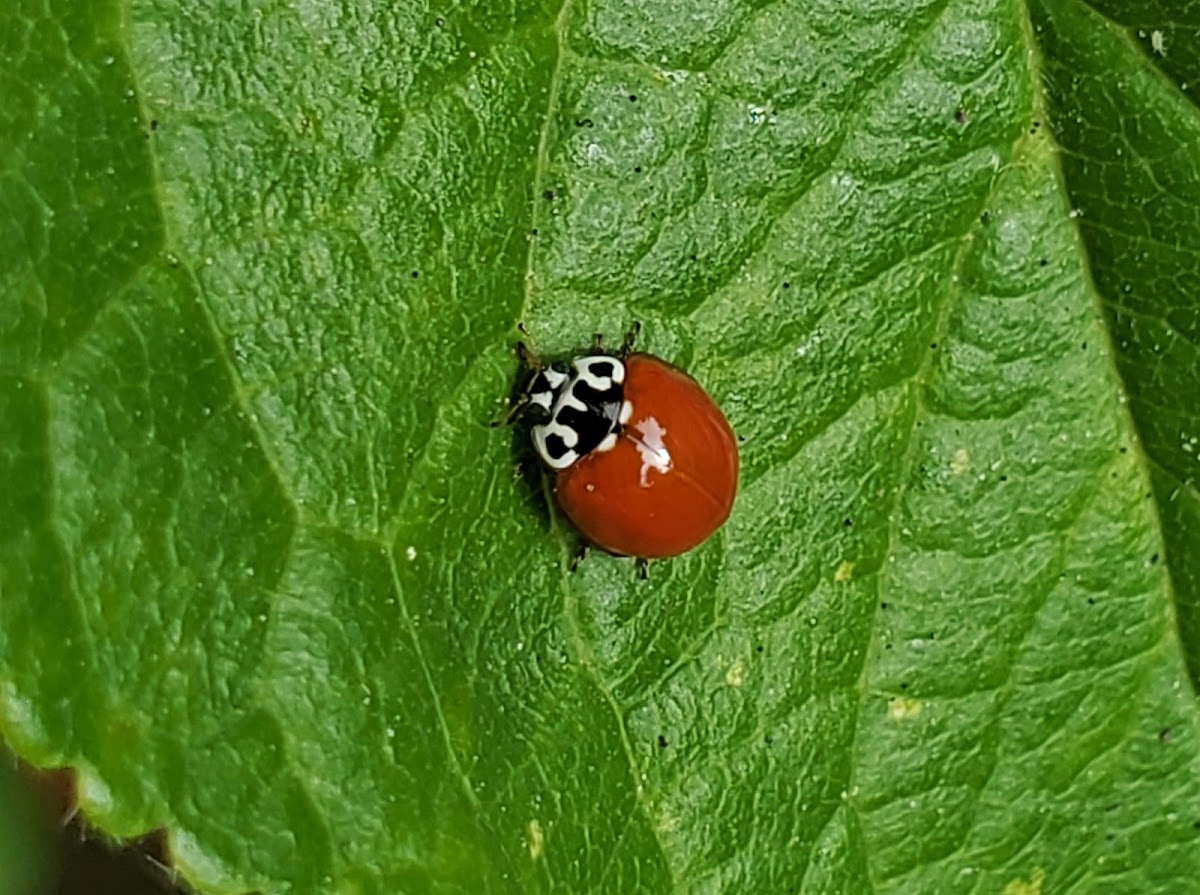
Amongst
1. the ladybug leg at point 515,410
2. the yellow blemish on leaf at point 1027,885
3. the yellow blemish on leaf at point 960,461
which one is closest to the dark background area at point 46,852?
the ladybug leg at point 515,410

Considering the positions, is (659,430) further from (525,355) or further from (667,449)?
(525,355)

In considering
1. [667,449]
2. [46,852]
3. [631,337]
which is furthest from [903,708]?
[46,852]

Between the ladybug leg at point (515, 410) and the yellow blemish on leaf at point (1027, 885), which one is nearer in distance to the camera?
the ladybug leg at point (515, 410)

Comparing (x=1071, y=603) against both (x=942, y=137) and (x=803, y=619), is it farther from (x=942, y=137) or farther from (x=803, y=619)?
(x=942, y=137)

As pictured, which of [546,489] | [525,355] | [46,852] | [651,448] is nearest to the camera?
[525,355]

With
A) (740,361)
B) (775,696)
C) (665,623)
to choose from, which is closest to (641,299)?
(740,361)

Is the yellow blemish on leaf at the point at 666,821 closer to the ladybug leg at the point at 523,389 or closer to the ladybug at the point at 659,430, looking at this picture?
the ladybug at the point at 659,430

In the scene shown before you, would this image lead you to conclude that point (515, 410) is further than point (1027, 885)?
No
